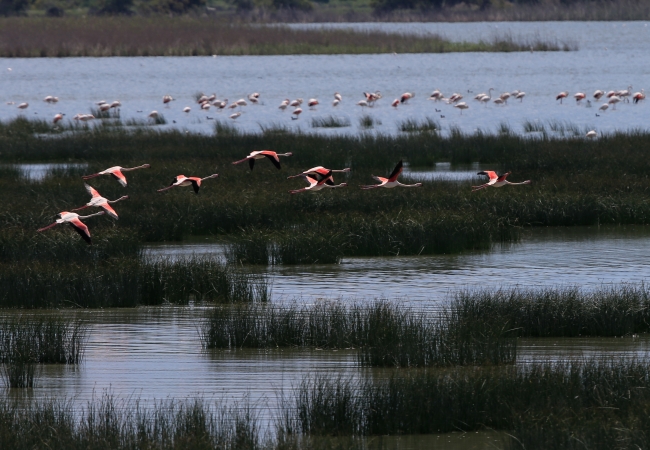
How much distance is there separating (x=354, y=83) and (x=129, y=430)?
4316 centimetres

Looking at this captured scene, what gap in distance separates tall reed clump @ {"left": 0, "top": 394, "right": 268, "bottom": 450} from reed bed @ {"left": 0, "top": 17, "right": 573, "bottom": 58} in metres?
43.4

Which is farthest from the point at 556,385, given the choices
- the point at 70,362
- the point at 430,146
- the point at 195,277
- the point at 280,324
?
the point at 430,146

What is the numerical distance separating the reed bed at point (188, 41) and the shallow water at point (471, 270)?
3580cm

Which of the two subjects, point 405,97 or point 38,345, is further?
point 405,97

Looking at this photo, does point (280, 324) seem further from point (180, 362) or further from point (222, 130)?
point (222, 130)

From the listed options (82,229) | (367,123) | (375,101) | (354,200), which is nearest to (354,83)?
(375,101)

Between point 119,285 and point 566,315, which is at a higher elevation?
point 566,315

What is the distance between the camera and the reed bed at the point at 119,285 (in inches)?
450

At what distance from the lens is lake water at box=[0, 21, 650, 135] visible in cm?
3472

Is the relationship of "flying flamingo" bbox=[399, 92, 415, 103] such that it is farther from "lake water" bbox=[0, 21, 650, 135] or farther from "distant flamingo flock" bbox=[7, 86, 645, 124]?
"lake water" bbox=[0, 21, 650, 135]

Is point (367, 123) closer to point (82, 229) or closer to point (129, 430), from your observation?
point (82, 229)

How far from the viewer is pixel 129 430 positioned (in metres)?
6.62

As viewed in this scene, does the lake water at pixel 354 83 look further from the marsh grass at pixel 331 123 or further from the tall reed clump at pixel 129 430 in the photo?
the tall reed clump at pixel 129 430

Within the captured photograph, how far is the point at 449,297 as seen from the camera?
11.9m
